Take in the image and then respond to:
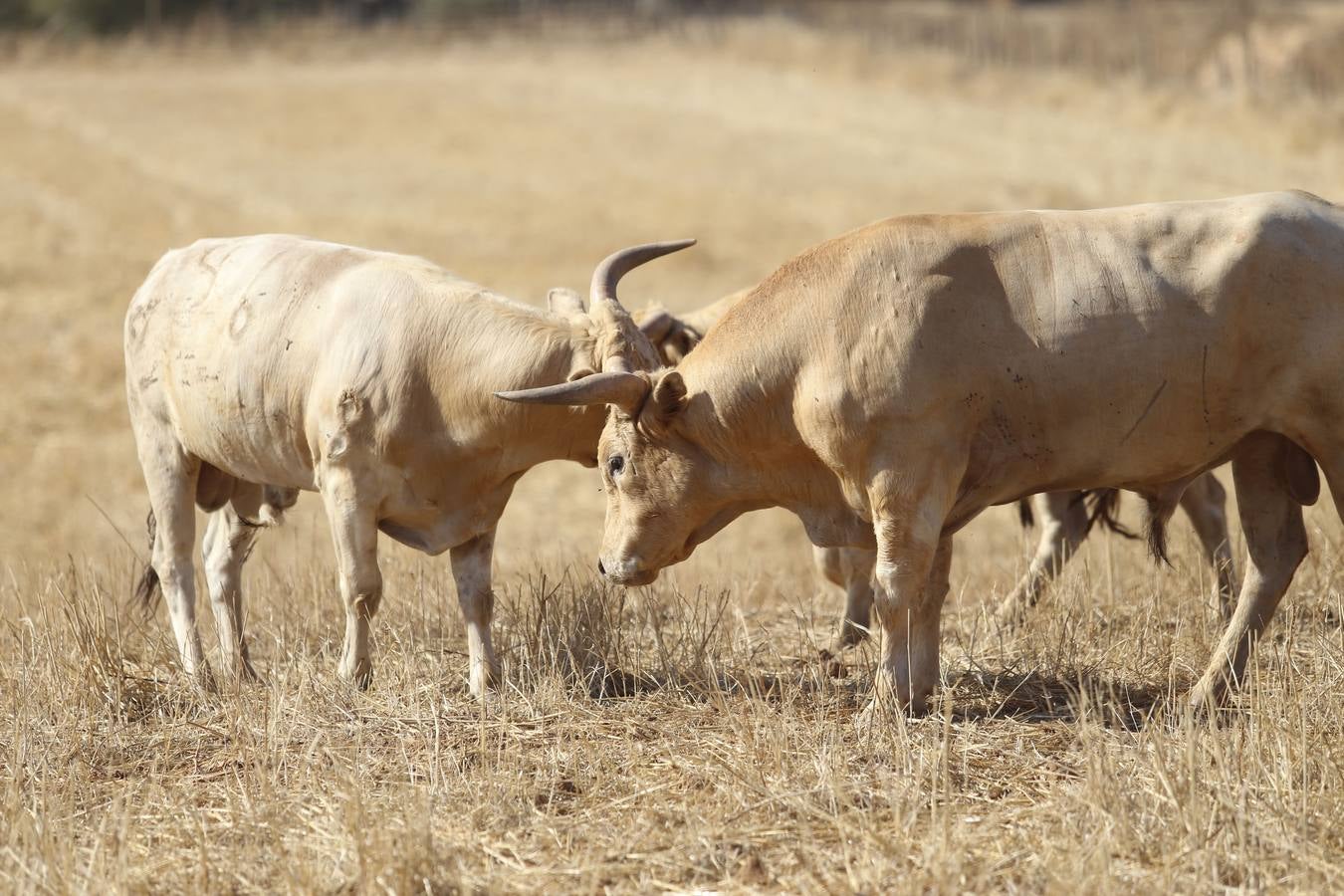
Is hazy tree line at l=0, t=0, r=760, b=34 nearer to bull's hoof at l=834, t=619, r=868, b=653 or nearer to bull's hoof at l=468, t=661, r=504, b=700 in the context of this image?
bull's hoof at l=834, t=619, r=868, b=653

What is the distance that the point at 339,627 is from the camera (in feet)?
23.4

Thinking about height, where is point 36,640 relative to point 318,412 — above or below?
below

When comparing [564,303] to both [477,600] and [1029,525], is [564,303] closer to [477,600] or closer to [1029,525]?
[477,600]

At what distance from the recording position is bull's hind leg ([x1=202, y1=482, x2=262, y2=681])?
7.02m

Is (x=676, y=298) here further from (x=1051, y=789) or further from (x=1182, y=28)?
(x=1182, y=28)

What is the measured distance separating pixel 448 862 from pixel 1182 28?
39.2 meters

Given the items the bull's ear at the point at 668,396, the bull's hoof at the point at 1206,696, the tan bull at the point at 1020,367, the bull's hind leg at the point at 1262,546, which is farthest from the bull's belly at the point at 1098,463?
the bull's ear at the point at 668,396

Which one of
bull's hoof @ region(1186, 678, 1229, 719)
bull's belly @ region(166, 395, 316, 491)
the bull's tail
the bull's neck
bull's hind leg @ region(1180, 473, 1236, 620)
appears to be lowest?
bull's hind leg @ region(1180, 473, 1236, 620)

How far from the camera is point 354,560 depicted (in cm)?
621

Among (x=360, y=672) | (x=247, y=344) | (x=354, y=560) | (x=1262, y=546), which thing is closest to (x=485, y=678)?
(x=360, y=672)

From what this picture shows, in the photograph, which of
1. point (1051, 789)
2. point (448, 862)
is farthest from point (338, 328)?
point (1051, 789)

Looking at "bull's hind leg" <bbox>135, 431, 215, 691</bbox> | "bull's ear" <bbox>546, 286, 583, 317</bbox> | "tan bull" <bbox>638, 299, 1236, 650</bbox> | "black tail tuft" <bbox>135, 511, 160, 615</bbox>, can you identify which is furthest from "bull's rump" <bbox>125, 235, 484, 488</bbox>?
"tan bull" <bbox>638, 299, 1236, 650</bbox>

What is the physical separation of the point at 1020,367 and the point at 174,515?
4077 millimetres

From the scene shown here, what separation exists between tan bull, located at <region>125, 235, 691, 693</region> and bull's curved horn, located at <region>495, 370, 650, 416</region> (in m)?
0.30
